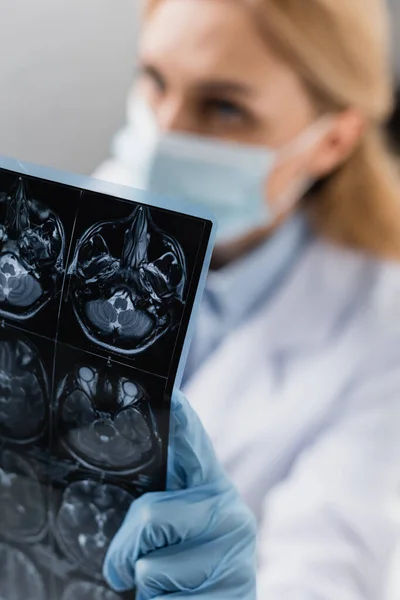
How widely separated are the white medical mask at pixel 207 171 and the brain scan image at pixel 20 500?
65cm

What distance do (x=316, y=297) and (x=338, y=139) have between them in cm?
34

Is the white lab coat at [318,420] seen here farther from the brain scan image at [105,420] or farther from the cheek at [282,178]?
the brain scan image at [105,420]

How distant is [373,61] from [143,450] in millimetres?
1057

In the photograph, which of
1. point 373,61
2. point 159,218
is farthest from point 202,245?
point 373,61

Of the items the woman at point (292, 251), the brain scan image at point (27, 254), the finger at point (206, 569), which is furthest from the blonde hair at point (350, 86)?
the finger at point (206, 569)

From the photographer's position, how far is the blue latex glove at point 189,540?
0.46m

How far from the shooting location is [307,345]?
120 cm

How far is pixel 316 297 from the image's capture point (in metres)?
1.29

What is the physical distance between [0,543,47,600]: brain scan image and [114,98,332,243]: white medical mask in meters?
0.68

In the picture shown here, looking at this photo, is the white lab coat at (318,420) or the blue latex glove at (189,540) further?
the white lab coat at (318,420)

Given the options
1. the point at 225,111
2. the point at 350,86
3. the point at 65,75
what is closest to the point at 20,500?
the point at 65,75

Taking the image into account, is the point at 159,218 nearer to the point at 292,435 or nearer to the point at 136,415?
the point at 136,415

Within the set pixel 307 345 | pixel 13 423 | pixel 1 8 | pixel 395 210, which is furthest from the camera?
pixel 395 210

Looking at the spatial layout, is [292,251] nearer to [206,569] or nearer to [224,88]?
[224,88]
